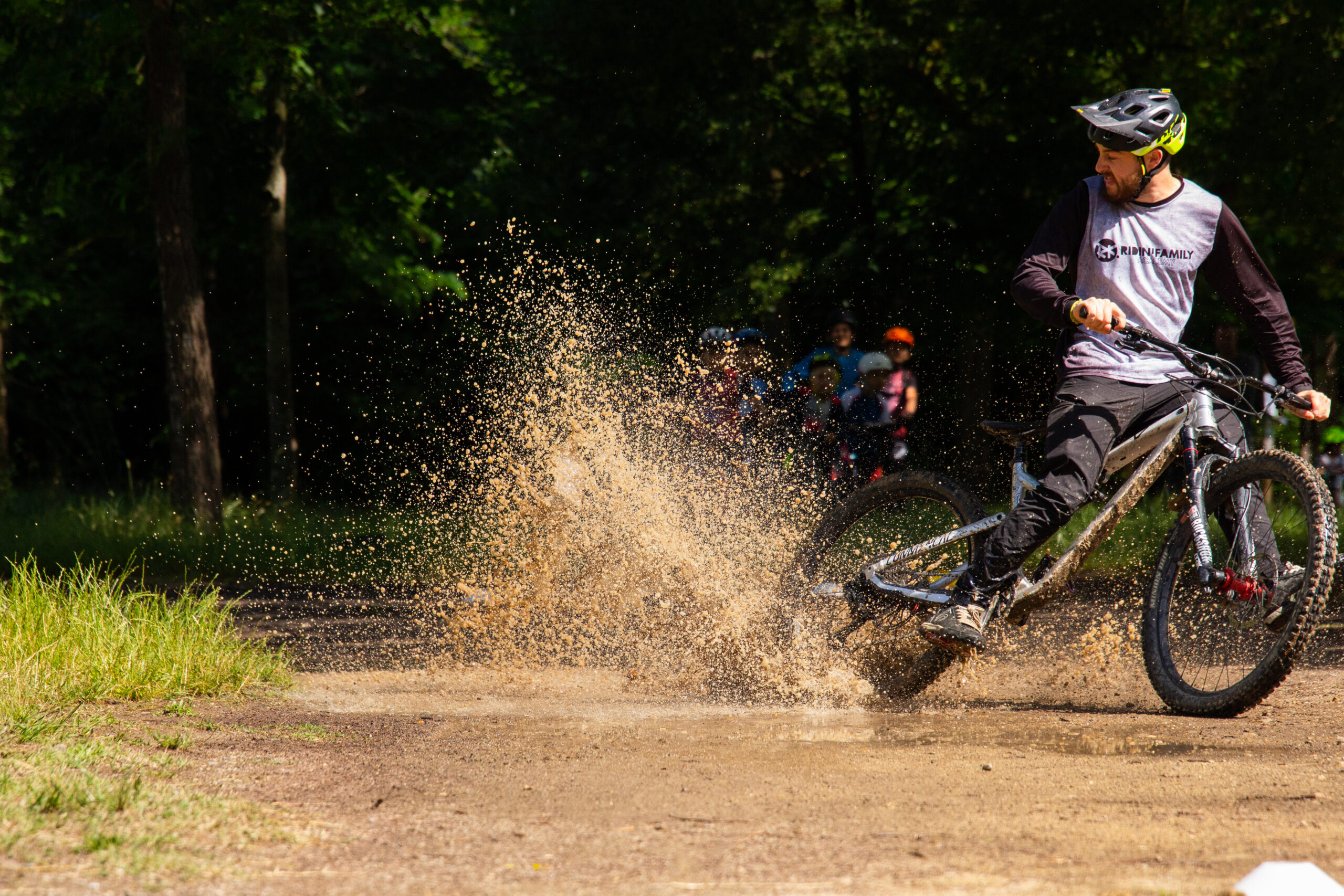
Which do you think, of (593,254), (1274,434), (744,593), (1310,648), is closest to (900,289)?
(593,254)

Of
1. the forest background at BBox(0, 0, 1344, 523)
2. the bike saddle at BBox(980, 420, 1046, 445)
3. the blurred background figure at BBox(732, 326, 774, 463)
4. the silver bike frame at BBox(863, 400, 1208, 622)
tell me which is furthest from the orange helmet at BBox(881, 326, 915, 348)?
the silver bike frame at BBox(863, 400, 1208, 622)

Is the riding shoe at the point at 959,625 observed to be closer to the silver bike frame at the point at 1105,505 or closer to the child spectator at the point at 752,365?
the silver bike frame at the point at 1105,505

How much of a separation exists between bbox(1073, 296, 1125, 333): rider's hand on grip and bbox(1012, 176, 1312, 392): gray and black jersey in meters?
0.14

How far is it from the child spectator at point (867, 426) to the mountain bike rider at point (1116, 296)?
17.1 feet

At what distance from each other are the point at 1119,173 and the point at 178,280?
33.4 feet

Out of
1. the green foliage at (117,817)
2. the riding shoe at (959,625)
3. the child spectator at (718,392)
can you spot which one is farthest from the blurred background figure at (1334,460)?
the green foliage at (117,817)

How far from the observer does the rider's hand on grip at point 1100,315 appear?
461 cm

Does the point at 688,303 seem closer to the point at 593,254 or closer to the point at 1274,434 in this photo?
the point at 593,254

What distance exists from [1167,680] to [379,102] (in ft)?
48.0

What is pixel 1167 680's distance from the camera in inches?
194

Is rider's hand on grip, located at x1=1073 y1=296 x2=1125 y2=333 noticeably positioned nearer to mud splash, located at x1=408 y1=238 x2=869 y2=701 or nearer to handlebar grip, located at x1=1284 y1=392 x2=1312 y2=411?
handlebar grip, located at x1=1284 y1=392 x2=1312 y2=411

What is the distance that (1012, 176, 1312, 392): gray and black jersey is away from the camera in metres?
4.91

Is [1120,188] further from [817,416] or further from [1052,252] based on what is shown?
[817,416]

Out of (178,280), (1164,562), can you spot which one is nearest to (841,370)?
(1164,562)
